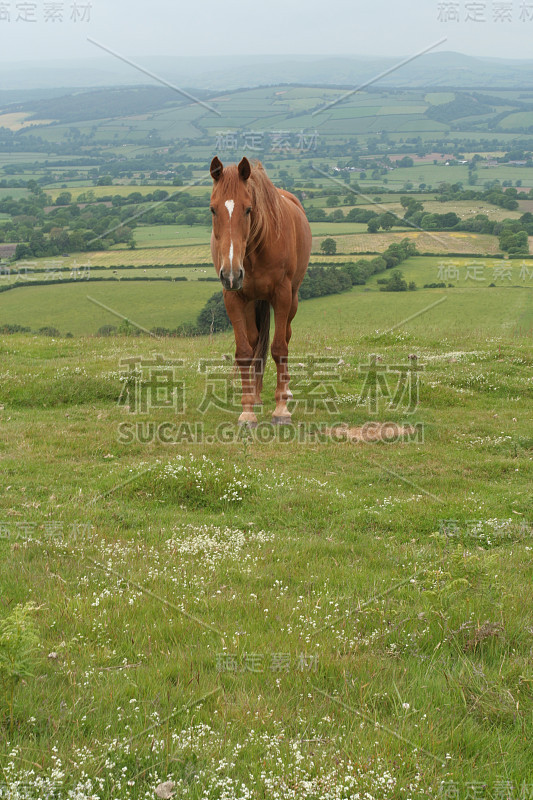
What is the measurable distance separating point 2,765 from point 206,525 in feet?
13.9

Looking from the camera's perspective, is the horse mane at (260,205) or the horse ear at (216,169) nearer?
the horse ear at (216,169)

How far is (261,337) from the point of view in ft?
41.7

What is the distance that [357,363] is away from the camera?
605 inches

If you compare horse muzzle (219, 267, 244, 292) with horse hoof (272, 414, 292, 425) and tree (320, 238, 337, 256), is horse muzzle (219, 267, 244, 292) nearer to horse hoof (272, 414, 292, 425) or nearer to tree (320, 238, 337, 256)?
horse hoof (272, 414, 292, 425)

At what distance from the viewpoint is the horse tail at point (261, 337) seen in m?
12.6

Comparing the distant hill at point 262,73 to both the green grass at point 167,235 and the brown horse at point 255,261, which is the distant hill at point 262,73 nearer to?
the brown horse at point 255,261

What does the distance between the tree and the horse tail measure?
116 ft

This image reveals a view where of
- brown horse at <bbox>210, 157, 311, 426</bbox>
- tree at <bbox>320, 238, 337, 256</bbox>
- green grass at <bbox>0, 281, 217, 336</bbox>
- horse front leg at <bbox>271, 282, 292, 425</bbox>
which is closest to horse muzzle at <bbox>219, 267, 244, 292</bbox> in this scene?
brown horse at <bbox>210, 157, 311, 426</bbox>

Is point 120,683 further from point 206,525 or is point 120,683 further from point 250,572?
point 206,525

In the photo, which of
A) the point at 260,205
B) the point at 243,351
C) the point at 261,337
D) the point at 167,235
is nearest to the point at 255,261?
the point at 260,205

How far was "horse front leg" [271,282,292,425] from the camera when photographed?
11570 mm

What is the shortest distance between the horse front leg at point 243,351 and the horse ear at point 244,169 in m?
2.25

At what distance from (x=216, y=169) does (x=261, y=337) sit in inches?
157

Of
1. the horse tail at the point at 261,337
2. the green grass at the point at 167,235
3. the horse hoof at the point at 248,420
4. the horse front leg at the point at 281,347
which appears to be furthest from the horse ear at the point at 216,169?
the green grass at the point at 167,235
